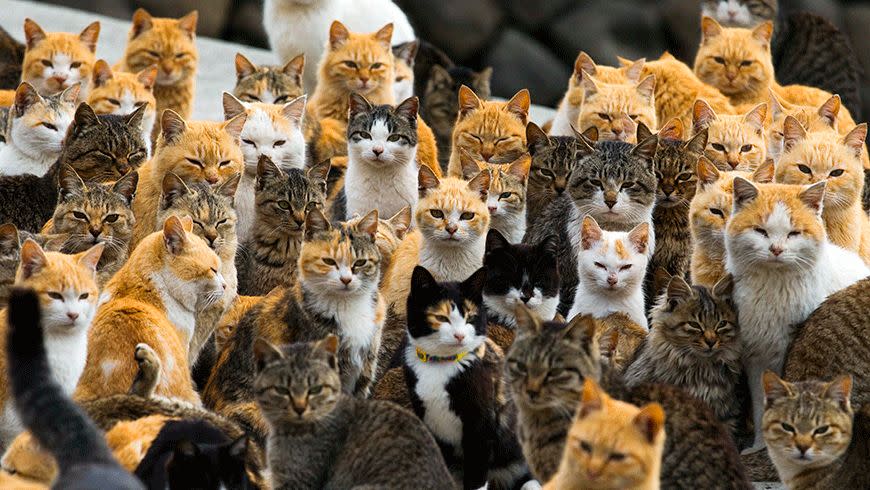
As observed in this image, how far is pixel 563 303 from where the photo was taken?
6.14 meters

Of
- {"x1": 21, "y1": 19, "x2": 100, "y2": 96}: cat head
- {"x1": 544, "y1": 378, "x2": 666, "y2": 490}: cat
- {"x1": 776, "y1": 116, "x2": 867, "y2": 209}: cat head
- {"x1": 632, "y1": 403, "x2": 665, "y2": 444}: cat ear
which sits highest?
{"x1": 632, "y1": 403, "x2": 665, "y2": 444}: cat ear

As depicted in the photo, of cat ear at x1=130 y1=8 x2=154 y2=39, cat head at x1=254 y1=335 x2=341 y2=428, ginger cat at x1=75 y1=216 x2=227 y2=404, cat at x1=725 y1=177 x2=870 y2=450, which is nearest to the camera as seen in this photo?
cat head at x1=254 y1=335 x2=341 y2=428

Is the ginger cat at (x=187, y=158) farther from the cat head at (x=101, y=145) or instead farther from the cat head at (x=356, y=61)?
the cat head at (x=356, y=61)

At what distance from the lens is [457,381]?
193 inches

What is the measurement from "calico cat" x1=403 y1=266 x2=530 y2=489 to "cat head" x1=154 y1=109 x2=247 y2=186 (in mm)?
1754

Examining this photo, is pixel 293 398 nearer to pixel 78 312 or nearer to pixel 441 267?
pixel 78 312

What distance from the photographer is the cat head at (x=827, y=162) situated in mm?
6188

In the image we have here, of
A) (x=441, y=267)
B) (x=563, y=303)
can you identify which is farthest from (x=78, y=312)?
(x=563, y=303)

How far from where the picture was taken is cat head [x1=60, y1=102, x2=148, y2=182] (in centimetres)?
661

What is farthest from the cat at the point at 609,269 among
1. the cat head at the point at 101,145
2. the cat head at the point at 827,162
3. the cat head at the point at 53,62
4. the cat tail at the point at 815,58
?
the cat tail at the point at 815,58

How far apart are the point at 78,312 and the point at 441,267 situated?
162 cm

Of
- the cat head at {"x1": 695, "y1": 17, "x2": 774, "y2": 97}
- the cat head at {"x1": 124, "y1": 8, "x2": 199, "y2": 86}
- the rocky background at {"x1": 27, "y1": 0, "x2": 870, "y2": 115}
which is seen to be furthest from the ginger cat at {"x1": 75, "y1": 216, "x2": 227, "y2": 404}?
the rocky background at {"x1": 27, "y1": 0, "x2": 870, "y2": 115}

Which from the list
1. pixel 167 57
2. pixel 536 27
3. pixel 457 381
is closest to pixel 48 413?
pixel 457 381

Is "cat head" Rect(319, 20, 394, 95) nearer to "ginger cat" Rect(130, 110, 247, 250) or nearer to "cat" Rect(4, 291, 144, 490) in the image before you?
"ginger cat" Rect(130, 110, 247, 250)
